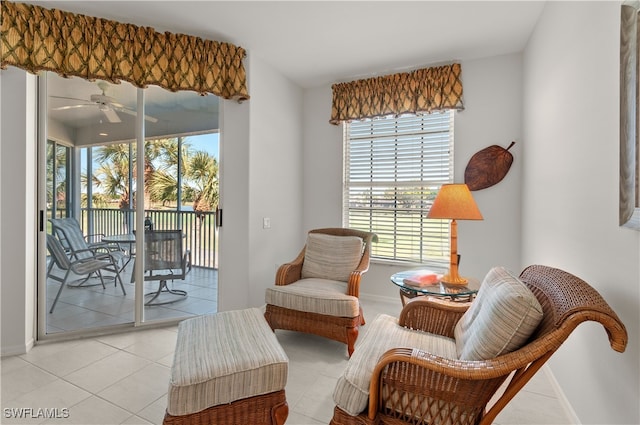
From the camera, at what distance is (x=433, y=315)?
1.92 meters

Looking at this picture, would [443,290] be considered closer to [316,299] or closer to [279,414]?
[316,299]

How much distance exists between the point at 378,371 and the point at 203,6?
2787 mm

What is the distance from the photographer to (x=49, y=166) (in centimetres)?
269

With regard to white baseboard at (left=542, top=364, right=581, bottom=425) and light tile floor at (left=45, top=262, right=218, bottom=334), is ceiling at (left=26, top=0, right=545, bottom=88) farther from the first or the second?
white baseboard at (left=542, top=364, right=581, bottom=425)

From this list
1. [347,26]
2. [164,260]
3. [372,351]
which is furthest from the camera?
[164,260]

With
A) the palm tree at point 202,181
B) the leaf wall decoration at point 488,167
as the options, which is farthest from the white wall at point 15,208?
the leaf wall decoration at point 488,167

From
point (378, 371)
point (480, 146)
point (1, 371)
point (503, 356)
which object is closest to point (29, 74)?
point (1, 371)

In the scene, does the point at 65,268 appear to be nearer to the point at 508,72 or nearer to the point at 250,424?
the point at 250,424

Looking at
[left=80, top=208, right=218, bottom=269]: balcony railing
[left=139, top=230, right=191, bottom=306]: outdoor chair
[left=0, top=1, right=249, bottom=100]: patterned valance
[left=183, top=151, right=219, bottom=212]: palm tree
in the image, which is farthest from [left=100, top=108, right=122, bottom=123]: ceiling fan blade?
[left=139, top=230, right=191, bottom=306]: outdoor chair

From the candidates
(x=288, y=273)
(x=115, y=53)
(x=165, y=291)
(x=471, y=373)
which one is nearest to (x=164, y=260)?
(x=165, y=291)

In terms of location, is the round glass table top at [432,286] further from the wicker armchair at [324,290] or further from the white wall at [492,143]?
the white wall at [492,143]

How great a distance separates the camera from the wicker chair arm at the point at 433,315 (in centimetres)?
187

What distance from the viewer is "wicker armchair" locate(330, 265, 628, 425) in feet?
3.67

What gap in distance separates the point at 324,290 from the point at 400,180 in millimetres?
1726
